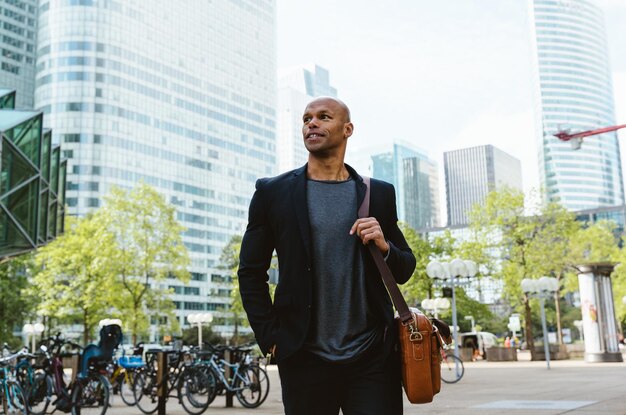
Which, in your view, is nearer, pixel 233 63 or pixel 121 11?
pixel 121 11

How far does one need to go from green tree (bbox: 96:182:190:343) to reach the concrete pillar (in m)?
20.7

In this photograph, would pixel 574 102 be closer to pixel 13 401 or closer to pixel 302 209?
pixel 13 401

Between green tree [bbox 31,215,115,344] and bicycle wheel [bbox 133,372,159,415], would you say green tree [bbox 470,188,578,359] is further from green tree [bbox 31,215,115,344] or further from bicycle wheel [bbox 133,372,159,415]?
bicycle wheel [bbox 133,372,159,415]

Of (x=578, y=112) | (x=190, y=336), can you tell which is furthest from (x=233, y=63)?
(x=578, y=112)

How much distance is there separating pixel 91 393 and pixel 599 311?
829 inches

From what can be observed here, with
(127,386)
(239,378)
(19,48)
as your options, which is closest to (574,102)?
(19,48)

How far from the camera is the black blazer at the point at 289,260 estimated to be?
2729 millimetres

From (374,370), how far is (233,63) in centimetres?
13038

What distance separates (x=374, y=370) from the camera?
2.70m

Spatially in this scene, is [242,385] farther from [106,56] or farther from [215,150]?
[215,150]

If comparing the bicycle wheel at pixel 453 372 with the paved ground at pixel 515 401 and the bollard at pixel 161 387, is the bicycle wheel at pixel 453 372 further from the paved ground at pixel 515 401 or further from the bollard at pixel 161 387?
the bollard at pixel 161 387

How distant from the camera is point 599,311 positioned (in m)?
26.8

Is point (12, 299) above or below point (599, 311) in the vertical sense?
above

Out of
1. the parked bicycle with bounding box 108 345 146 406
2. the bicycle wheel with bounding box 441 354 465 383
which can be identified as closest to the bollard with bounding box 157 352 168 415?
the parked bicycle with bounding box 108 345 146 406
